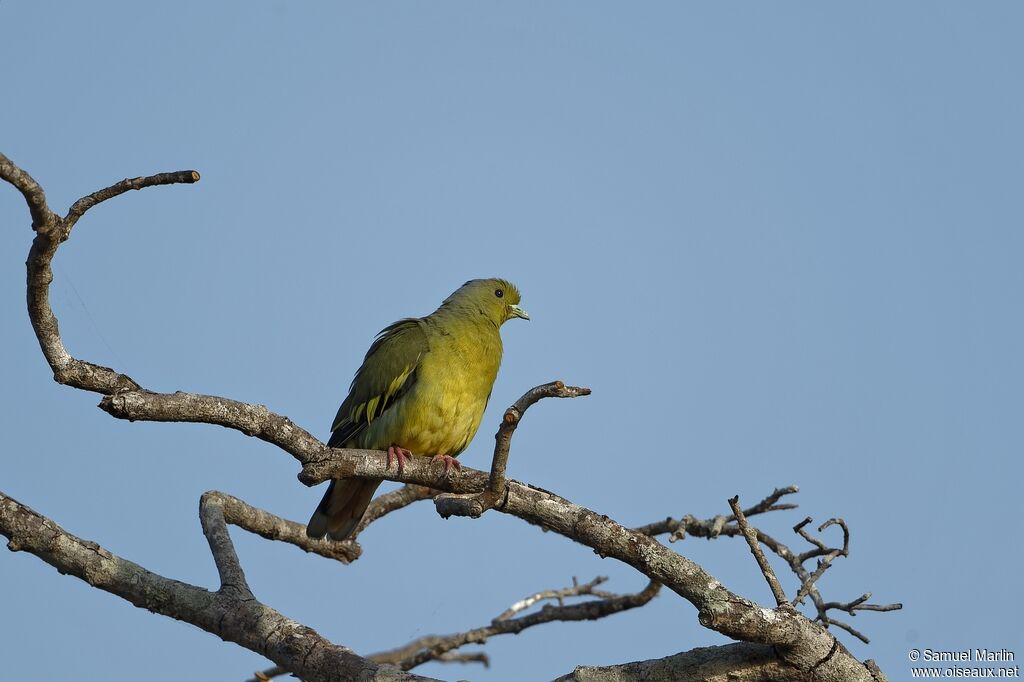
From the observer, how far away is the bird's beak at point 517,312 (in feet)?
24.7

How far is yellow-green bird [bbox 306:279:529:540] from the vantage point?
6.07 m

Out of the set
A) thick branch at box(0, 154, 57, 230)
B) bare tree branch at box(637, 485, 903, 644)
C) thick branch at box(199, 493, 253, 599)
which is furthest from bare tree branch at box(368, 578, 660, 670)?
thick branch at box(0, 154, 57, 230)

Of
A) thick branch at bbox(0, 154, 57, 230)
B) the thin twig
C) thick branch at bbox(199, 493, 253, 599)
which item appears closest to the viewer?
thick branch at bbox(0, 154, 57, 230)

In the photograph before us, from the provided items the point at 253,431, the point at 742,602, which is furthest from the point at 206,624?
the point at 742,602

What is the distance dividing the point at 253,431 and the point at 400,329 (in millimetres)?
2860

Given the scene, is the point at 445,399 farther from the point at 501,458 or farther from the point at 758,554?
the point at 758,554

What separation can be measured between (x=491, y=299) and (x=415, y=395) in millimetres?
1320

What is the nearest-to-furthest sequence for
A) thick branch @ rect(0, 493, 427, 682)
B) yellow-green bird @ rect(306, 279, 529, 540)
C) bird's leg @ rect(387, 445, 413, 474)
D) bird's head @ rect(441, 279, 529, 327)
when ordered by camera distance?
thick branch @ rect(0, 493, 427, 682) < bird's leg @ rect(387, 445, 413, 474) < yellow-green bird @ rect(306, 279, 529, 540) < bird's head @ rect(441, 279, 529, 327)

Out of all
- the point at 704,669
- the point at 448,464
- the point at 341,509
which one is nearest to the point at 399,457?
the point at 448,464

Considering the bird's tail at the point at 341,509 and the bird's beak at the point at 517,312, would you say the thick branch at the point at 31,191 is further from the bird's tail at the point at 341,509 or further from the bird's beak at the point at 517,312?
the bird's beak at the point at 517,312

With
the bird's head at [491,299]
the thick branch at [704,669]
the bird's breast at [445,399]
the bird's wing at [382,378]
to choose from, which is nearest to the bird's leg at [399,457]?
the bird's breast at [445,399]

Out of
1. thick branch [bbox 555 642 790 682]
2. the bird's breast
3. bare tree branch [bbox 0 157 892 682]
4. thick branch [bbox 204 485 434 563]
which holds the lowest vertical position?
thick branch [bbox 555 642 790 682]

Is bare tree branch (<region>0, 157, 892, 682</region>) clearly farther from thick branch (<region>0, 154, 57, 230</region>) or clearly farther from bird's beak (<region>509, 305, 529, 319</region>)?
bird's beak (<region>509, 305, 529, 319</region>)

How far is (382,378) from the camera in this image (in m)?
6.42
